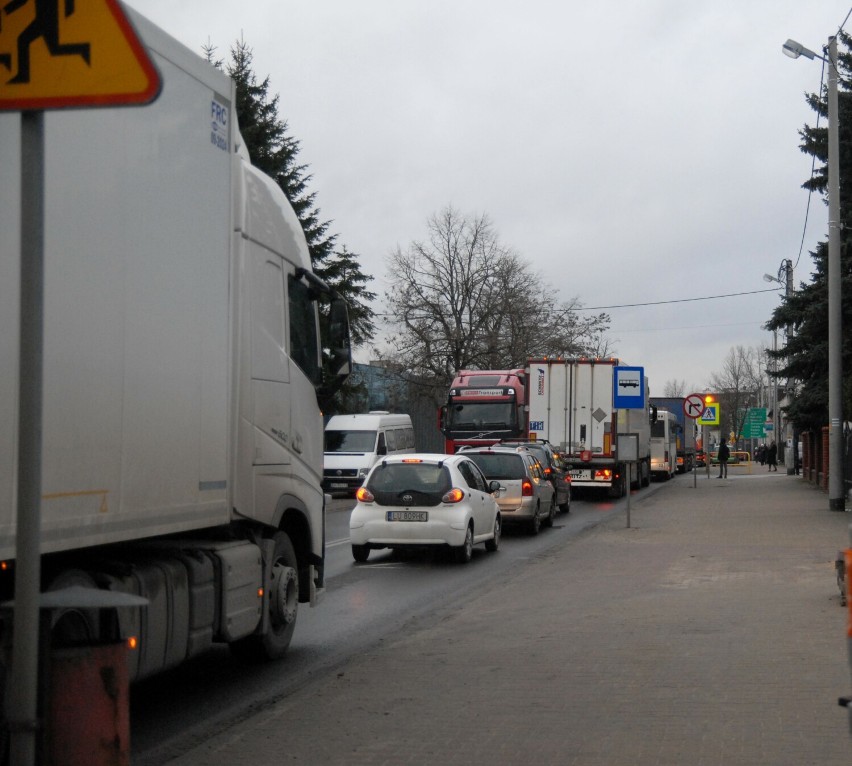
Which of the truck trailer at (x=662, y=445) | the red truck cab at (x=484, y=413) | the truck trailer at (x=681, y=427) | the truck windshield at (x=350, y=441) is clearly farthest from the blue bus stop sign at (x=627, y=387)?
the truck trailer at (x=681, y=427)

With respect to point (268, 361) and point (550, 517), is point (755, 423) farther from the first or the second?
point (268, 361)

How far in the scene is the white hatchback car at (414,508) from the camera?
54.1 feet

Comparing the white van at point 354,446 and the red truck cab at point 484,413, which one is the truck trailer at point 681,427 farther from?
the white van at point 354,446

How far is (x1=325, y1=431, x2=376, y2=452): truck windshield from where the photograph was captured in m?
34.2

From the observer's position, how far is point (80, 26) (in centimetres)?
344

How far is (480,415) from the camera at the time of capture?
118ft

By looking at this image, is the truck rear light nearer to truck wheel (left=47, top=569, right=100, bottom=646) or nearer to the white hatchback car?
the white hatchback car

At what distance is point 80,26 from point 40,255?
65 cm

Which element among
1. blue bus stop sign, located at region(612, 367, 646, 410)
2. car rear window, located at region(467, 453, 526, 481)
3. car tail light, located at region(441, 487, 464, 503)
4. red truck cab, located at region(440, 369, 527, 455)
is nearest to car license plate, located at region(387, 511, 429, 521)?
car tail light, located at region(441, 487, 464, 503)

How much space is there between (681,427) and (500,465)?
3643 centimetres

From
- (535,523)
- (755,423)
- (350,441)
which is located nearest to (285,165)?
(350,441)

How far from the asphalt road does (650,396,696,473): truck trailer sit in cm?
3776

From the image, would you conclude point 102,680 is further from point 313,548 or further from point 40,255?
point 313,548

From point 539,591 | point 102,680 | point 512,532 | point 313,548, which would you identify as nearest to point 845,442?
point 512,532
